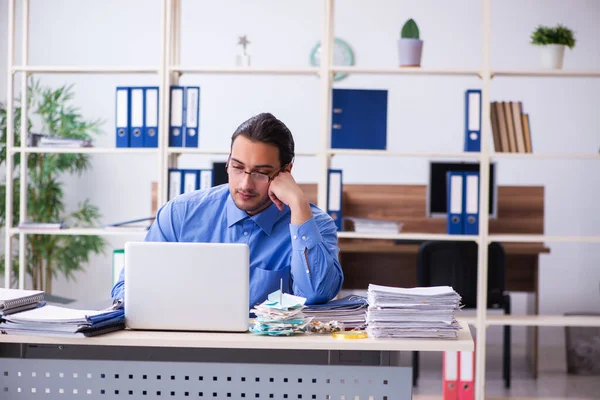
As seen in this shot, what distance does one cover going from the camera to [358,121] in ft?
13.3

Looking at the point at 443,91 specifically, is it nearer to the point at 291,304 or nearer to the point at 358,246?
the point at 358,246

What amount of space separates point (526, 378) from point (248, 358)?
3.59m

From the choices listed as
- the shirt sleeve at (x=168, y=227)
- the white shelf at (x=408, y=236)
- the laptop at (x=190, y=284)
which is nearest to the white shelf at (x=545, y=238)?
the white shelf at (x=408, y=236)

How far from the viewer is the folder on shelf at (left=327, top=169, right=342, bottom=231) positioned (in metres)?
4.04

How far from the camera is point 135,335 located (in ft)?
5.72

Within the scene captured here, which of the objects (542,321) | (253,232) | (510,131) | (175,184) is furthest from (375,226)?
(253,232)

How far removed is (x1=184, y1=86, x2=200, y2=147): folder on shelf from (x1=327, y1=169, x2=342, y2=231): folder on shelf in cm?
72

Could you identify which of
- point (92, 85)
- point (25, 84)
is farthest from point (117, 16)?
point (25, 84)

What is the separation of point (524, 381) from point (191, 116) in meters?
2.59

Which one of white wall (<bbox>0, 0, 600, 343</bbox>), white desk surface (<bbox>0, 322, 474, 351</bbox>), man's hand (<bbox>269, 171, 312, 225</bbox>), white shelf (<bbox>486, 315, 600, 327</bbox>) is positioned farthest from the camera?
white wall (<bbox>0, 0, 600, 343</bbox>)

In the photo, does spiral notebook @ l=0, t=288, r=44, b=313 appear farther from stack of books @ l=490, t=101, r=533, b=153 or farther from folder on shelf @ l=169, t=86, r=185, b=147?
stack of books @ l=490, t=101, r=533, b=153

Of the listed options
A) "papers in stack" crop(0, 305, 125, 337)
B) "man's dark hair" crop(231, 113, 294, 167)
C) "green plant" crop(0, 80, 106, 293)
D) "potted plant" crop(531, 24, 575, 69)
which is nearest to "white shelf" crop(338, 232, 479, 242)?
"potted plant" crop(531, 24, 575, 69)

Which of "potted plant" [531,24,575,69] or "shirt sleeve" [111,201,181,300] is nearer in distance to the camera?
"shirt sleeve" [111,201,181,300]

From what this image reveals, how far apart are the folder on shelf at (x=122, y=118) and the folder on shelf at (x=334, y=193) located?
1.05 m
